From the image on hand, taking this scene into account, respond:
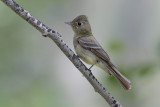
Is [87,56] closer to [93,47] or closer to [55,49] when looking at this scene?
[93,47]

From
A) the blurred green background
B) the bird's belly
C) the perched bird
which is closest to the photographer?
the perched bird

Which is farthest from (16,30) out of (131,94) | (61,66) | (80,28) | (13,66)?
(131,94)

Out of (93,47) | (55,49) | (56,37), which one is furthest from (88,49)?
(55,49)

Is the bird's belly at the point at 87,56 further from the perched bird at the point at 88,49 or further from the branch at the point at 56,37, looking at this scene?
the branch at the point at 56,37

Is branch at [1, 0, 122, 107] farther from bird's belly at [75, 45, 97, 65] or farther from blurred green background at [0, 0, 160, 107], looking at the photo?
bird's belly at [75, 45, 97, 65]

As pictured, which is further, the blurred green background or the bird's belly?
the blurred green background

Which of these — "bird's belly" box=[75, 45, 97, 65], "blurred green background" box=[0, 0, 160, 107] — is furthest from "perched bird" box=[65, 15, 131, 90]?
"blurred green background" box=[0, 0, 160, 107]
